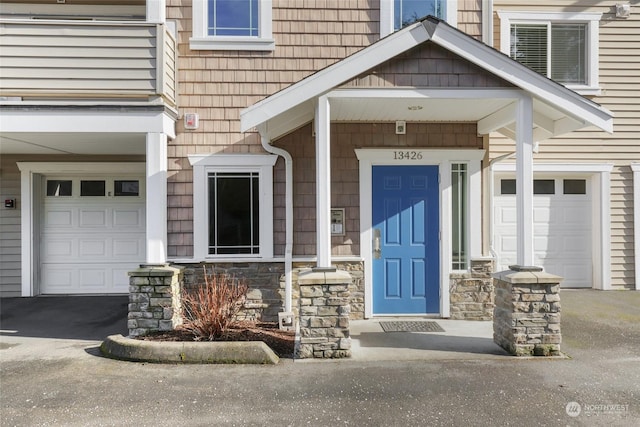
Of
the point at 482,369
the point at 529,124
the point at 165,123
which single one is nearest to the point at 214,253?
the point at 165,123

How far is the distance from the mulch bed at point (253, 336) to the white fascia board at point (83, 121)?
2585mm

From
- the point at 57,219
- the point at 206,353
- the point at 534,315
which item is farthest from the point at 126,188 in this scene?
the point at 534,315

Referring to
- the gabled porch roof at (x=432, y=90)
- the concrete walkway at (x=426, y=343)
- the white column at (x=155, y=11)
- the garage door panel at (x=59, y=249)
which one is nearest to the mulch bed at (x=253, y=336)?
the concrete walkway at (x=426, y=343)

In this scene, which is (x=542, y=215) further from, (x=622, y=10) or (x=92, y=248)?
(x=92, y=248)

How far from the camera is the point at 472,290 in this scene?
616 centimetres

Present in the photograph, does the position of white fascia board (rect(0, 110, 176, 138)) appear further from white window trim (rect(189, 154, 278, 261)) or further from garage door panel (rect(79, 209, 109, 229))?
garage door panel (rect(79, 209, 109, 229))

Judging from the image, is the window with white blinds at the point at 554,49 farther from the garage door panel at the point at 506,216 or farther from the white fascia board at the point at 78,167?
the white fascia board at the point at 78,167

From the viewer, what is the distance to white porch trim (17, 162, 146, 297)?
7406 mm

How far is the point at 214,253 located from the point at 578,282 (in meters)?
6.64

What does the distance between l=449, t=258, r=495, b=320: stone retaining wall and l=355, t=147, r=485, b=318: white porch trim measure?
0.33ft

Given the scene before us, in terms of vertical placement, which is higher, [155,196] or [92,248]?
[155,196]

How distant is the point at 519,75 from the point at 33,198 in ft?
26.4

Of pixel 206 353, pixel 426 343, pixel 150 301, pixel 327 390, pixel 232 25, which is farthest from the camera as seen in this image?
pixel 232 25

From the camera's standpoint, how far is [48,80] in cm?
521
